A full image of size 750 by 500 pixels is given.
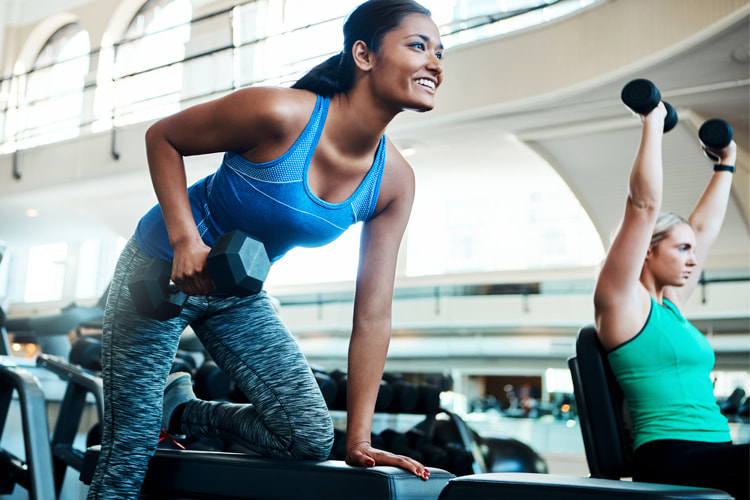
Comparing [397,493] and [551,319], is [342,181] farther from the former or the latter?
[551,319]

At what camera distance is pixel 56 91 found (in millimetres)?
7926

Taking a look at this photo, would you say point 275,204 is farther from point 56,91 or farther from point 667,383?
point 56,91

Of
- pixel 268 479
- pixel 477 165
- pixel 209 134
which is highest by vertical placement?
pixel 477 165

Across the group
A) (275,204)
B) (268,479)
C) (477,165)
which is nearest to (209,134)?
(275,204)

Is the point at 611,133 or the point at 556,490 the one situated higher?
the point at 611,133

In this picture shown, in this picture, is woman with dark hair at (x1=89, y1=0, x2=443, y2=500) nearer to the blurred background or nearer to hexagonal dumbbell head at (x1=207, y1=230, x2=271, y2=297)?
hexagonal dumbbell head at (x1=207, y1=230, x2=271, y2=297)

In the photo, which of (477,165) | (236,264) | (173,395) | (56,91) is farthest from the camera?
(56,91)

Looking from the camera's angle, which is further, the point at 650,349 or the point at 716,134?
the point at 716,134

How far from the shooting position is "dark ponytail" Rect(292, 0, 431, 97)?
1063mm

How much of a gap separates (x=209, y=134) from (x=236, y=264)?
29 cm

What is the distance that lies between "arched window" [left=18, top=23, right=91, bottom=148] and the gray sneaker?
21.4ft

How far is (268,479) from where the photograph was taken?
1.04 meters

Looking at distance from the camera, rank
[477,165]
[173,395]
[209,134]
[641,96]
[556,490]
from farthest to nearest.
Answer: [477,165], [173,395], [641,96], [209,134], [556,490]

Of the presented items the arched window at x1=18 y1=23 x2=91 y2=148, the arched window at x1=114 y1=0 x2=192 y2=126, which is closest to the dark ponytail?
the arched window at x1=114 y1=0 x2=192 y2=126
